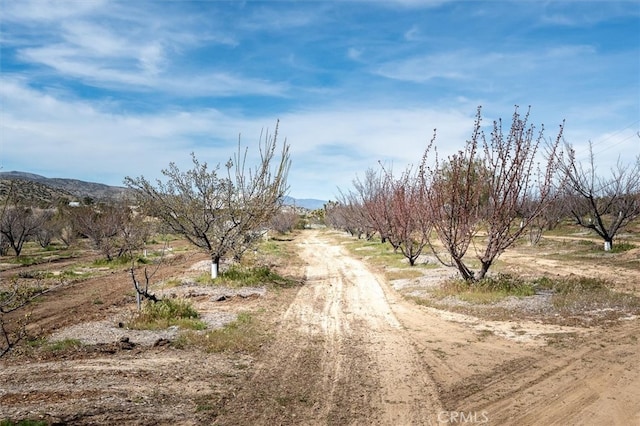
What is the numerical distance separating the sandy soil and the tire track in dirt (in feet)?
0.08

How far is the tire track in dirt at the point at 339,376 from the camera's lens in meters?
5.67

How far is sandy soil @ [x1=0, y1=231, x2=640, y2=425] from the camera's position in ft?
18.3

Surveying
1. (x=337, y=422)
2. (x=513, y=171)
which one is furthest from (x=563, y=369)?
(x=513, y=171)

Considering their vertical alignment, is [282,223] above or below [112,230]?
A: above

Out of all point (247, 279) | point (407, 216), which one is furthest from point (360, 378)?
point (407, 216)

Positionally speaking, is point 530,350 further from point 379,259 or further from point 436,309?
point 379,259

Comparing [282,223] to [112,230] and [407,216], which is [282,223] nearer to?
[112,230]

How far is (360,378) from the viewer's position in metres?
6.99

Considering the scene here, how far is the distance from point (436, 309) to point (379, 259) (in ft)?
43.9

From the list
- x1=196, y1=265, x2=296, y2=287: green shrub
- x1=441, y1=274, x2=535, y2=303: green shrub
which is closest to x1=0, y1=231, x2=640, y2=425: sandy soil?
x1=441, y1=274, x2=535, y2=303: green shrub

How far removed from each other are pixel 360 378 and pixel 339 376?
0.35m

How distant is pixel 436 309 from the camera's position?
40.6ft

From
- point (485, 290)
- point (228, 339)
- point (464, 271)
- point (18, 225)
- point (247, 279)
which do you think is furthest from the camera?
point (18, 225)

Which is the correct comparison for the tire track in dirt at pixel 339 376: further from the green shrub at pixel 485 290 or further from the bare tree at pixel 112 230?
the bare tree at pixel 112 230
